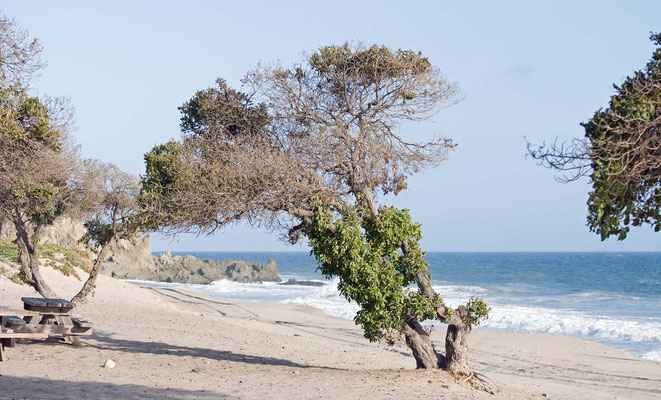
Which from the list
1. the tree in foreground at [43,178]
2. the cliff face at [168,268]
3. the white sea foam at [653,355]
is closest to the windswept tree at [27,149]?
the tree in foreground at [43,178]

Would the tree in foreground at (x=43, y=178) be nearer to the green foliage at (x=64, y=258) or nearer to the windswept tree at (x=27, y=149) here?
the windswept tree at (x=27, y=149)

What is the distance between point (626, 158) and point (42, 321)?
10476 millimetres

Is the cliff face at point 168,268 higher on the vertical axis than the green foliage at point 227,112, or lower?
lower

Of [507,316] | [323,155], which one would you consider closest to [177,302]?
[507,316]

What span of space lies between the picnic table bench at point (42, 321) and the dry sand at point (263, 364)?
43cm

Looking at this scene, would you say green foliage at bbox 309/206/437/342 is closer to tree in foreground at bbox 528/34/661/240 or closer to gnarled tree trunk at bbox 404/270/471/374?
gnarled tree trunk at bbox 404/270/471/374

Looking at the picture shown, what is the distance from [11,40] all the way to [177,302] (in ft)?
65.9

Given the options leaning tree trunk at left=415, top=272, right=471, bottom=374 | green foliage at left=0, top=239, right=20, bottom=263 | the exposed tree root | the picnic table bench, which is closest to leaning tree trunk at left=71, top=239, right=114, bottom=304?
the picnic table bench

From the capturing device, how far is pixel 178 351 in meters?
13.3

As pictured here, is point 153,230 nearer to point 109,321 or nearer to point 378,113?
point 378,113

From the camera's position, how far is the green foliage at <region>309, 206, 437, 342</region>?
10562mm

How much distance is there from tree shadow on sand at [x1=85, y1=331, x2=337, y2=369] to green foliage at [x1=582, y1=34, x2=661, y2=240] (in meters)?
8.09

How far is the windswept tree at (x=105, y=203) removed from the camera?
1459 cm

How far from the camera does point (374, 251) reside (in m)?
10.7
